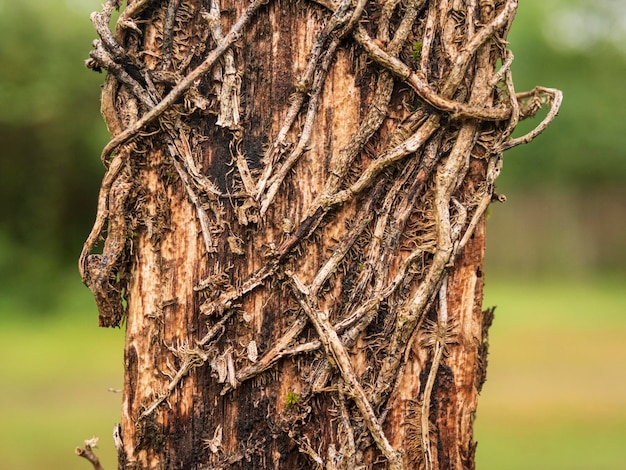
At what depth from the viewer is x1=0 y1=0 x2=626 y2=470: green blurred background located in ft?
21.5

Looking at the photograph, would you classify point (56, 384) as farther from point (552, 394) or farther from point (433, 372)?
point (433, 372)

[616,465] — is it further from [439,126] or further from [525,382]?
[439,126]

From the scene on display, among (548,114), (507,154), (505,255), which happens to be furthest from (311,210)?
(507,154)

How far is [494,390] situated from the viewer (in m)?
7.94

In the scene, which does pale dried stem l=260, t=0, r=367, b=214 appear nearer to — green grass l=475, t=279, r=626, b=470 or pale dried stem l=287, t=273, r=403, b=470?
pale dried stem l=287, t=273, r=403, b=470

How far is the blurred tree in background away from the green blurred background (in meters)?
0.03

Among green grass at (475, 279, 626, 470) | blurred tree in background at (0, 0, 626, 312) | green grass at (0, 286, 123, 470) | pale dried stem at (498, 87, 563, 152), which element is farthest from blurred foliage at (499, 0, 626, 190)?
pale dried stem at (498, 87, 563, 152)

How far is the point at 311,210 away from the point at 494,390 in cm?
651

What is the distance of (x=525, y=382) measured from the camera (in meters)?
8.12

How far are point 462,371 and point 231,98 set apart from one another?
0.95m

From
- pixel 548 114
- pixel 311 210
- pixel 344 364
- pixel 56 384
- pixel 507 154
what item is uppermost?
pixel 507 154

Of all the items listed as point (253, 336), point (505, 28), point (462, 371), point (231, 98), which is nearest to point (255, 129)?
point (231, 98)

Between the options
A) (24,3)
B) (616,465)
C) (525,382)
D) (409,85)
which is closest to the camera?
(409,85)

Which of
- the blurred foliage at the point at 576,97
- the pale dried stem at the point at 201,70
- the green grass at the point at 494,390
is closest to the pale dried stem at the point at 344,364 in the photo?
the pale dried stem at the point at 201,70
